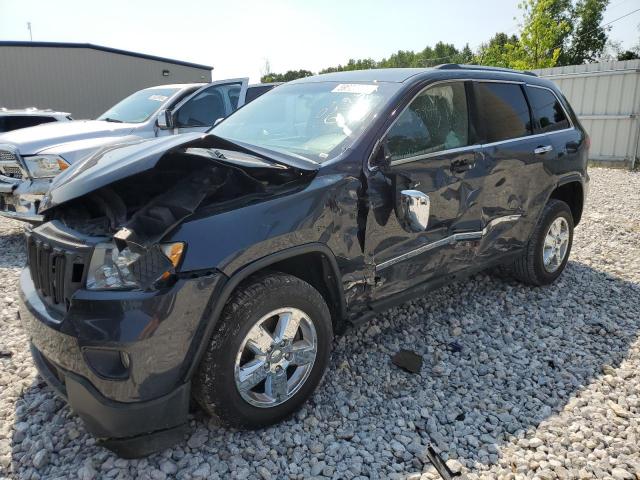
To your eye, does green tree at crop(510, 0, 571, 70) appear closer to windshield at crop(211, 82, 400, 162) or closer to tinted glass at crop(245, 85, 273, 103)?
tinted glass at crop(245, 85, 273, 103)

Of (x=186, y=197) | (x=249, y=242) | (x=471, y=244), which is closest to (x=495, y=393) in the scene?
(x=471, y=244)

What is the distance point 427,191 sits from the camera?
3.18m

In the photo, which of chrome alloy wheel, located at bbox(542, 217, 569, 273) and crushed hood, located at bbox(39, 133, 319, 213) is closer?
crushed hood, located at bbox(39, 133, 319, 213)

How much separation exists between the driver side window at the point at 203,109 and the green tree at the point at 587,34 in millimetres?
44497

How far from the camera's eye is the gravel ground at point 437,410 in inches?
95.0

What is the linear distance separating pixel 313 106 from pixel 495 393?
7.23 feet

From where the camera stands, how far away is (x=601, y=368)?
3332mm

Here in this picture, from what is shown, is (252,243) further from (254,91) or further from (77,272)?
(254,91)

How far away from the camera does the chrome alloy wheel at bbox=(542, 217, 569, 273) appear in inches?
179

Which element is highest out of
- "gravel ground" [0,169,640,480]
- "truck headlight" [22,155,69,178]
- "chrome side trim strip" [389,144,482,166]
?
"chrome side trim strip" [389,144,482,166]

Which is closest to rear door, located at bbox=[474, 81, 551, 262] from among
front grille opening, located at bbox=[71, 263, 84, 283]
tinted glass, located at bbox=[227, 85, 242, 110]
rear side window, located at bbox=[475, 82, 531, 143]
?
rear side window, located at bbox=[475, 82, 531, 143]

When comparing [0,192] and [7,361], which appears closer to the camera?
[7,361]

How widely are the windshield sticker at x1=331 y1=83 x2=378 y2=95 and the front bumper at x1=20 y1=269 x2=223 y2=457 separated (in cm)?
172

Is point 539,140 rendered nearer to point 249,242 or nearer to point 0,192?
point 249,242
